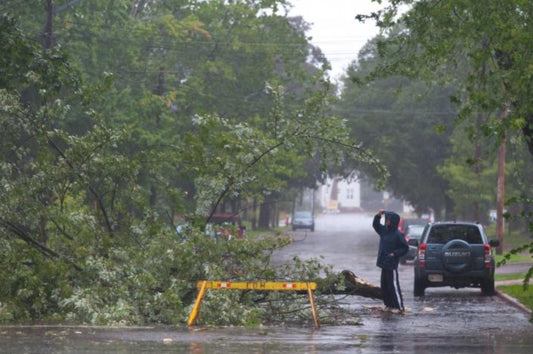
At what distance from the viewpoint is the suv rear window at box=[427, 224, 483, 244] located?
25.5 meters

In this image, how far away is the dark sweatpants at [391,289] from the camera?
20.2 metres

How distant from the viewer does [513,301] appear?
905 inches

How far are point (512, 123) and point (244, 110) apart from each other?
4767 centimetres

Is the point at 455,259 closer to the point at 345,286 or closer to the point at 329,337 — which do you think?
the point at 345,286

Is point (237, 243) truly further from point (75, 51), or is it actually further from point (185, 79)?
point (185, 79)

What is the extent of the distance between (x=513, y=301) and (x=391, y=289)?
3.93 m

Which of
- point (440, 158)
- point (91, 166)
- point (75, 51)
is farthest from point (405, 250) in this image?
point (440, 158)

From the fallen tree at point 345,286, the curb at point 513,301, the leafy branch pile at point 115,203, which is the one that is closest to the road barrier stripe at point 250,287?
the leafy branch pile at point 115,203

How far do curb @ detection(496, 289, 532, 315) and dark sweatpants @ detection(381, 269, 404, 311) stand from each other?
2.53 metres

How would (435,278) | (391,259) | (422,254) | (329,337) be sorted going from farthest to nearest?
(422,254) → (435,278) → (391,259) → (329,337)

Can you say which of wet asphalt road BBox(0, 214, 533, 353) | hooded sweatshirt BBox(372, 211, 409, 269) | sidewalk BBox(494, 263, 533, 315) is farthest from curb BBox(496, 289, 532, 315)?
hooded sweatshirt BBox(372, 211, 409, 269)

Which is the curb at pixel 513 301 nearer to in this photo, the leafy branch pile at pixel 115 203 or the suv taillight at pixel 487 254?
the suv taillight at pixel 487 254

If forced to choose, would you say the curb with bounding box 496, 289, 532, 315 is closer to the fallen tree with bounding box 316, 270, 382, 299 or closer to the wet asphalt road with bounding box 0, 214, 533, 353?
the wet asphalt road with bounding box 0, 214, 533, 353

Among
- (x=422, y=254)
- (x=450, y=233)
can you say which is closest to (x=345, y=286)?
(x=422, y=254)
